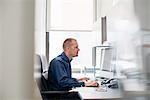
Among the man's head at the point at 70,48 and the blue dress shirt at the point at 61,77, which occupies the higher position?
the man's head at the point at 70,48

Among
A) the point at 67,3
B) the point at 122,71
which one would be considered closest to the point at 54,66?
the point at 122,71

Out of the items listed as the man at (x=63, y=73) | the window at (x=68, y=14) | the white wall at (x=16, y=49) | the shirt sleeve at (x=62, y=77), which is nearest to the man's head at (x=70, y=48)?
the man at (x=63, y=73)

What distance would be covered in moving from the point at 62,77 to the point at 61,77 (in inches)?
0.4

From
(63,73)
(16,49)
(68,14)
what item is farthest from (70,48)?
(16,49)

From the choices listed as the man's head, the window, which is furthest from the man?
the window

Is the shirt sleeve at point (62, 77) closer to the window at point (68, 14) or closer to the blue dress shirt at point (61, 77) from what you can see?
the blue dress shirt at point (61, 77)

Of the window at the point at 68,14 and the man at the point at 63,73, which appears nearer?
the man at the point at 63,73

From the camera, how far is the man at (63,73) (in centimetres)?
254

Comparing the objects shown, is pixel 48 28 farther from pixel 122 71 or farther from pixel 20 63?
pixel 20 63

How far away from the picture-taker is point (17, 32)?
76 centimetres

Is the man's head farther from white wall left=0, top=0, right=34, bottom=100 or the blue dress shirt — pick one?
white wall left=0, top=0, right=34, bottom=100

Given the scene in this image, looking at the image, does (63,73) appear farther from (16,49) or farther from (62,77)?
(16,49)

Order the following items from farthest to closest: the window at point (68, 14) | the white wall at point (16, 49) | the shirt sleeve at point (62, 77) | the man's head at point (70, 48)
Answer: the window at point (68, 14), the man's head at point (70, 48), the shirt sleeve at point (62, 77), the white wall at point (16, 49)

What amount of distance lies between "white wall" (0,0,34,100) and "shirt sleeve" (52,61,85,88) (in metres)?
1.76
